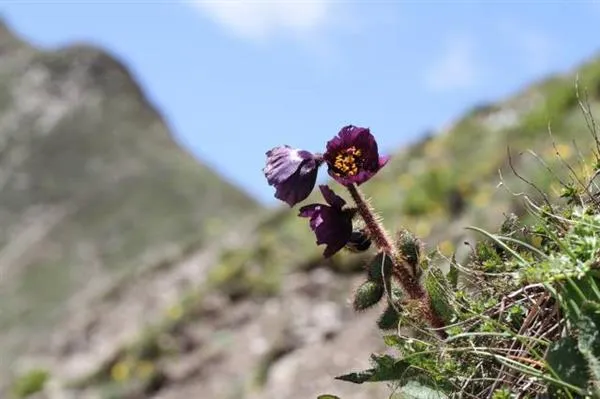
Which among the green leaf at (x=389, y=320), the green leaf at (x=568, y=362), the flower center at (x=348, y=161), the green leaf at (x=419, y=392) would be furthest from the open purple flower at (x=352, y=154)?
the green leaf at (x=568, y=362)

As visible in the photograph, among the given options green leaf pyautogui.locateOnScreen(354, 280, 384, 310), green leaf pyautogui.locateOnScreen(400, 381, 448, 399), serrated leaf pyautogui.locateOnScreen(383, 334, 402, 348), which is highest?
green leaf pyautogui.locateOnScreen(354, 280, 384, 310)

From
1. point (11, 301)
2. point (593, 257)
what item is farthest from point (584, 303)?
point (11, 301)

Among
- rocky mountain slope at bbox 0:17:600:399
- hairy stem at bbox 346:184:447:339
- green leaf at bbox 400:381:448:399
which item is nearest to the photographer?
green leaf at bbox 400:381:448:399

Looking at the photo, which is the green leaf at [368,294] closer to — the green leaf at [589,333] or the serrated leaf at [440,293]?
the serrated leaf at [440,293]

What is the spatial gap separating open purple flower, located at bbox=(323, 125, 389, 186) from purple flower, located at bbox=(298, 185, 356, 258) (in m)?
0.06

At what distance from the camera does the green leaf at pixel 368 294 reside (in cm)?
212

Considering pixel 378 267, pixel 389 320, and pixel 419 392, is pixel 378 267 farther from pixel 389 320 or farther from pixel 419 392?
pixel 419 392

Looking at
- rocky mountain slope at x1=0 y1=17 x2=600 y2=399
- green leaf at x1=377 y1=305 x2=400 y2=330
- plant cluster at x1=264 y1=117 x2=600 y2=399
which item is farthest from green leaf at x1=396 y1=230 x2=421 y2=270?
rocky mountain slope at x1=0 y1=17 x2=600 y2=399

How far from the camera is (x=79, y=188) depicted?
23.8 m

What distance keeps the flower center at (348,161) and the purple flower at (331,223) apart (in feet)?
0.18

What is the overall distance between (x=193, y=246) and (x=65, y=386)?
11.3 feet

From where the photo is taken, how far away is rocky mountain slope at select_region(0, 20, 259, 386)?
19266mm

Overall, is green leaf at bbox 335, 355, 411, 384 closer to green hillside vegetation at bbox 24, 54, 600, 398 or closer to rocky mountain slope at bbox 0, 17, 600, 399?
rocky mountain slope at bbox 0, 17, 600, 399

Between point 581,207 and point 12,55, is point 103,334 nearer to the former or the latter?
point 581,207
